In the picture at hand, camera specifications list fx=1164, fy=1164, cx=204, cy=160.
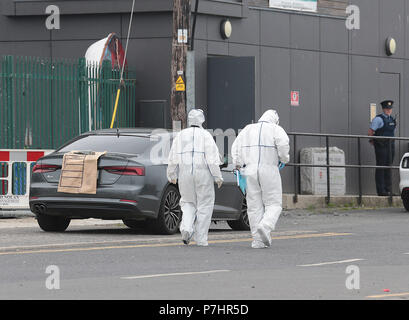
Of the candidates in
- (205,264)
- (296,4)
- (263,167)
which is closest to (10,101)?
(263,167)

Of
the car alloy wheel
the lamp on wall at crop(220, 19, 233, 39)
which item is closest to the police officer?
the lamp on wall at crop(220, 19, 233, 39)

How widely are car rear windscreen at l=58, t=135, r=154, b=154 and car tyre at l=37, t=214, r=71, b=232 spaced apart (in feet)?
3.09

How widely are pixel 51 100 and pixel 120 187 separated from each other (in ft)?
21.7

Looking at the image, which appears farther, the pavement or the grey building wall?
the grey building wall

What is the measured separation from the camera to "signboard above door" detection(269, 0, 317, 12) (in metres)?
25.0

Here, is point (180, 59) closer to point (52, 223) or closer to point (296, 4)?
point (52, 223)

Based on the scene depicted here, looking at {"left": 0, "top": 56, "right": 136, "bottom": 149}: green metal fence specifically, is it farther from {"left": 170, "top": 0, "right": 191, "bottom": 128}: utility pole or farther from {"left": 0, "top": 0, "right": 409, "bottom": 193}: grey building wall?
{"left": 170, "top": 0, "right": 191, "bottom": 128}: utility pole

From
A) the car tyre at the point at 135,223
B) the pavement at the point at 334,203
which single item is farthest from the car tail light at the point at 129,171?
the pavement at the point at 334,203

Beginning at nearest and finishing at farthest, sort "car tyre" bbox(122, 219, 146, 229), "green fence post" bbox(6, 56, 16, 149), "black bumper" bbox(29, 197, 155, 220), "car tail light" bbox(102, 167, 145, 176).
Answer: "black bumper" bbox(29, 197, 155, 220)
"car tail light" bbox(102, 167, 145, 176)
"car tyre" bbox(122, 219, 146, 229)
"green fence post" bbox(6, 56, 16, 149)

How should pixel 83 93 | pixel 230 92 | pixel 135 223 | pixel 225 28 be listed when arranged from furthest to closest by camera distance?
pixel 225 28, pixel 230 92, pixel 83 93, pixel 135 223

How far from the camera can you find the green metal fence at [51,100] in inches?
805

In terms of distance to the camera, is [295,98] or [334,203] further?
[295,98]

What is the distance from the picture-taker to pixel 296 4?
83.1ft
